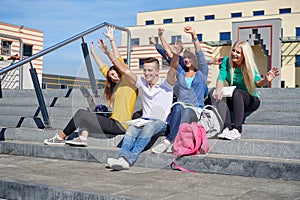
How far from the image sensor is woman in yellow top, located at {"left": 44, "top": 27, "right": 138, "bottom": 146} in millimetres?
4527

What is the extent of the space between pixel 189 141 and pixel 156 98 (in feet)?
1.88

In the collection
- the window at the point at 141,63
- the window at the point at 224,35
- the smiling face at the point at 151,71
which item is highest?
the window at the point at 224,35

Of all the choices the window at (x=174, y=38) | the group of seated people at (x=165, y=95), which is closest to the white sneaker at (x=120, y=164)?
the group of seated people at (x=165, y=95)

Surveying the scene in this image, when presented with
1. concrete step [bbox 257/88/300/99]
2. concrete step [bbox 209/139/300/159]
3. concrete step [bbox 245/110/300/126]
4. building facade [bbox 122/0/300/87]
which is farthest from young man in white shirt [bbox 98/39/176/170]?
building facade [bbox 122/0/300/87]

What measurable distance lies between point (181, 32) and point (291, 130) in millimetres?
1916

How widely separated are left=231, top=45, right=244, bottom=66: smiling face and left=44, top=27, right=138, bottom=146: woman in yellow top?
48.0 inches

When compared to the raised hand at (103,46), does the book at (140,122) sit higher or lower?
lower

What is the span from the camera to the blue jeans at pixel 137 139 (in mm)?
4336

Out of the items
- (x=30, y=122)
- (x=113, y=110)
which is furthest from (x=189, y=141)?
(x=30, y=122)

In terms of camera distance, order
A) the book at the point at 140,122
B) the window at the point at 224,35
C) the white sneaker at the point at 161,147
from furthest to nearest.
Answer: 1. the window at the point at 224,35
2. the white sneaker at the point at 161,147
3. the book at the point at 140,122

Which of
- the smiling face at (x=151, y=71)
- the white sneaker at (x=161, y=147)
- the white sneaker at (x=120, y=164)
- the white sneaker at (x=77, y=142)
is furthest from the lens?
the white sneaker at (x=77, y=142)

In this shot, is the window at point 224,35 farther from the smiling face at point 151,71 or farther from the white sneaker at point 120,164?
the smiling face at point 151,71

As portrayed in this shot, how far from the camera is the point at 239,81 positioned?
17.4ft

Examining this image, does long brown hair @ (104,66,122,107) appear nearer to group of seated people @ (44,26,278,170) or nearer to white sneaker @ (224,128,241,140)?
group of seated people @ (44,26,278,170)
